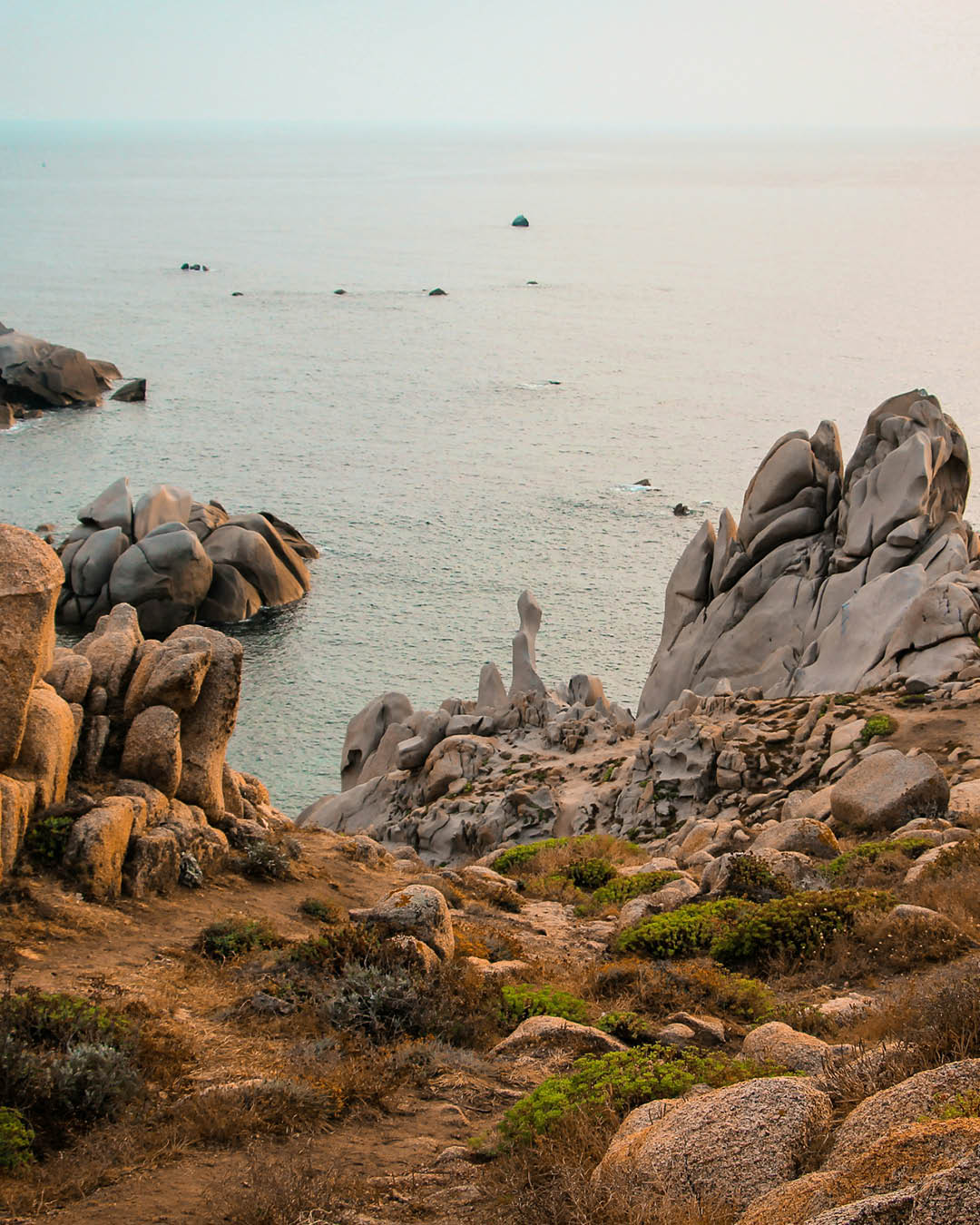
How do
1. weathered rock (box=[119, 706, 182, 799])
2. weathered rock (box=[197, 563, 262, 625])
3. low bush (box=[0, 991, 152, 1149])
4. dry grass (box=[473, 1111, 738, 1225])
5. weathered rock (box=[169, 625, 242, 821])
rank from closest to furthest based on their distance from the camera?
dry grass (box=[473, 1111, 738, 1225]) → low bush (box=[0, 991, 152, 1149]) → weathered rock (box=[119, 706, 182, 799]) → weathered rock (box=[169, 625, 242, 821]) → weathered rock (box=[197, 563, 262, 625])

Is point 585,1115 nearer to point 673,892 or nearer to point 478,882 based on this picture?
point 673,892

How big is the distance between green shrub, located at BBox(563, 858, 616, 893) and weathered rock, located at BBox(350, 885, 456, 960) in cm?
947

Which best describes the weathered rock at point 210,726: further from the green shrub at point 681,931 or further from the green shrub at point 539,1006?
the green shrub at point 539,1006

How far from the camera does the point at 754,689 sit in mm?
44750

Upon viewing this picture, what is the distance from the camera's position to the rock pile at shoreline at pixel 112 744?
20.5m

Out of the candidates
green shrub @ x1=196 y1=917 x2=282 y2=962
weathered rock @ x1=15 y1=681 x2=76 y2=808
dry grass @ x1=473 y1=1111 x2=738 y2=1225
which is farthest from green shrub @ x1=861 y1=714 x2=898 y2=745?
dry grass @ x1=473 y1=1111 x2=738 y2=1225

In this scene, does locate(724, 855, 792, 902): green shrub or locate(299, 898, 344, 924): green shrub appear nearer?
locate(299, 898, 344, 924): green shrub

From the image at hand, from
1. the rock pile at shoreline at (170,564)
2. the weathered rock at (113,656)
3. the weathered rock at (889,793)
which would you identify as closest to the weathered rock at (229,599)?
the rock pile at shoreline at (170,564)

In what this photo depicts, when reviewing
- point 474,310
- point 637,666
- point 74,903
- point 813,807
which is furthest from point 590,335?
point 74,903

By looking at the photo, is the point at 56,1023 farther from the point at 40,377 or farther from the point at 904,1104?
the point at 40,377

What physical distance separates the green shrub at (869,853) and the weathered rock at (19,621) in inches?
630

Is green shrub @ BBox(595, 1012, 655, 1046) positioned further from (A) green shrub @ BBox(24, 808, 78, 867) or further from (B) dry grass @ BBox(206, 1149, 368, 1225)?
(A) green shrub @ BBox(24, 808, 78, 867)

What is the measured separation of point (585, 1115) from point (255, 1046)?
5157 mm

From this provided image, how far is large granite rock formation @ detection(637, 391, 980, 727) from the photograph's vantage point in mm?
42812
